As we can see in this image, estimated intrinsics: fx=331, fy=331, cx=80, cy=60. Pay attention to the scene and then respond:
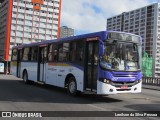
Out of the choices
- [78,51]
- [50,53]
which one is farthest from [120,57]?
[50,53]

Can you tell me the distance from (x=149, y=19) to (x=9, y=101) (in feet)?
215

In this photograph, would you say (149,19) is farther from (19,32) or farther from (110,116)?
(110,116)

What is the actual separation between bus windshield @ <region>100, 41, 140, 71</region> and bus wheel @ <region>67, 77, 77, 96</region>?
2.59 m

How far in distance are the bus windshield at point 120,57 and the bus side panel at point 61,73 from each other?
5.53ft

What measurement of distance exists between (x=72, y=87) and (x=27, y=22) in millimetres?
88099

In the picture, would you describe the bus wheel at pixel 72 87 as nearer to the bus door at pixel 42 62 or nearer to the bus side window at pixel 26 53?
the bus door at pixel 42 62

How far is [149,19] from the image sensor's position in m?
75.2

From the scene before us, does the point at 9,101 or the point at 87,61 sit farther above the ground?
the point at 87,61

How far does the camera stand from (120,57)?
13.9m

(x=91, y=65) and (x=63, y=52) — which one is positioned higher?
(x=63, y=52)

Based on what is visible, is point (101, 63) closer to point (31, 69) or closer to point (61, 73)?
point (61, 73)

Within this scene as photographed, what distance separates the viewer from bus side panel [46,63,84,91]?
15141mm

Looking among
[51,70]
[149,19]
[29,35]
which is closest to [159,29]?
[149,19]

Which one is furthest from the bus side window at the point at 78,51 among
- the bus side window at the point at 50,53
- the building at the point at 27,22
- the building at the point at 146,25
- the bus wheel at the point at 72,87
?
the building at the point at 27,22
